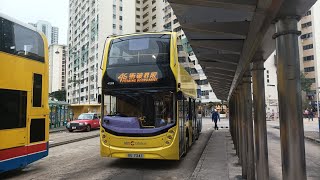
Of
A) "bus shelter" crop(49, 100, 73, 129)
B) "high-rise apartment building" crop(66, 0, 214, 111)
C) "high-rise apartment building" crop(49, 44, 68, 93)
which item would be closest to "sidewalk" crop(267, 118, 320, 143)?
"bus shelter" crop(49, 100, 73, 129)

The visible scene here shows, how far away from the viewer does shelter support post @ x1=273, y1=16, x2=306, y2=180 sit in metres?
3.29

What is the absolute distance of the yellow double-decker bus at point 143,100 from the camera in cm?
930

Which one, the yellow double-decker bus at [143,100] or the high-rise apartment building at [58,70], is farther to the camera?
the high-rise apartment building at [58,70]

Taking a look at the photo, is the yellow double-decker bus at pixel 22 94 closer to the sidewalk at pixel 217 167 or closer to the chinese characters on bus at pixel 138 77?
the chinese characters on bus at pixel 138 77

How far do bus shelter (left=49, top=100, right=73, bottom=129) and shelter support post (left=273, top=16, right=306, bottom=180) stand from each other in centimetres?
2880

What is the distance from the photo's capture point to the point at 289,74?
337 cm

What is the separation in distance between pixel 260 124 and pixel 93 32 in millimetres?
90943

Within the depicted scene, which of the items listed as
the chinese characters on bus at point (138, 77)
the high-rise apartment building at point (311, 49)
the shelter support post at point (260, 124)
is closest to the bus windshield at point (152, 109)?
the chinese characters on bus at point (138, 77)

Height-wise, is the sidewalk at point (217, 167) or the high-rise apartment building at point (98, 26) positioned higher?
the high-rise apartment building at point (98, 26)

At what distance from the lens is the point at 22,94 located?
8.22 meters

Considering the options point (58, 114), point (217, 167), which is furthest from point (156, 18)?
point (217, 167)

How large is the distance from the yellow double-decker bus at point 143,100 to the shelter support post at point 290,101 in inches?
238

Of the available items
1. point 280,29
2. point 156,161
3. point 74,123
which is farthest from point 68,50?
point 280,29

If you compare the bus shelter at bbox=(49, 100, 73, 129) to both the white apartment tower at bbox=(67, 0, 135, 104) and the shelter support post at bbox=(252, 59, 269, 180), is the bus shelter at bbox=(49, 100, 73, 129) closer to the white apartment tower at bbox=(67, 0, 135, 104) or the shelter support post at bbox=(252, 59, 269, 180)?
the shelter support post at bbox=(252, 59, 269, 180)
